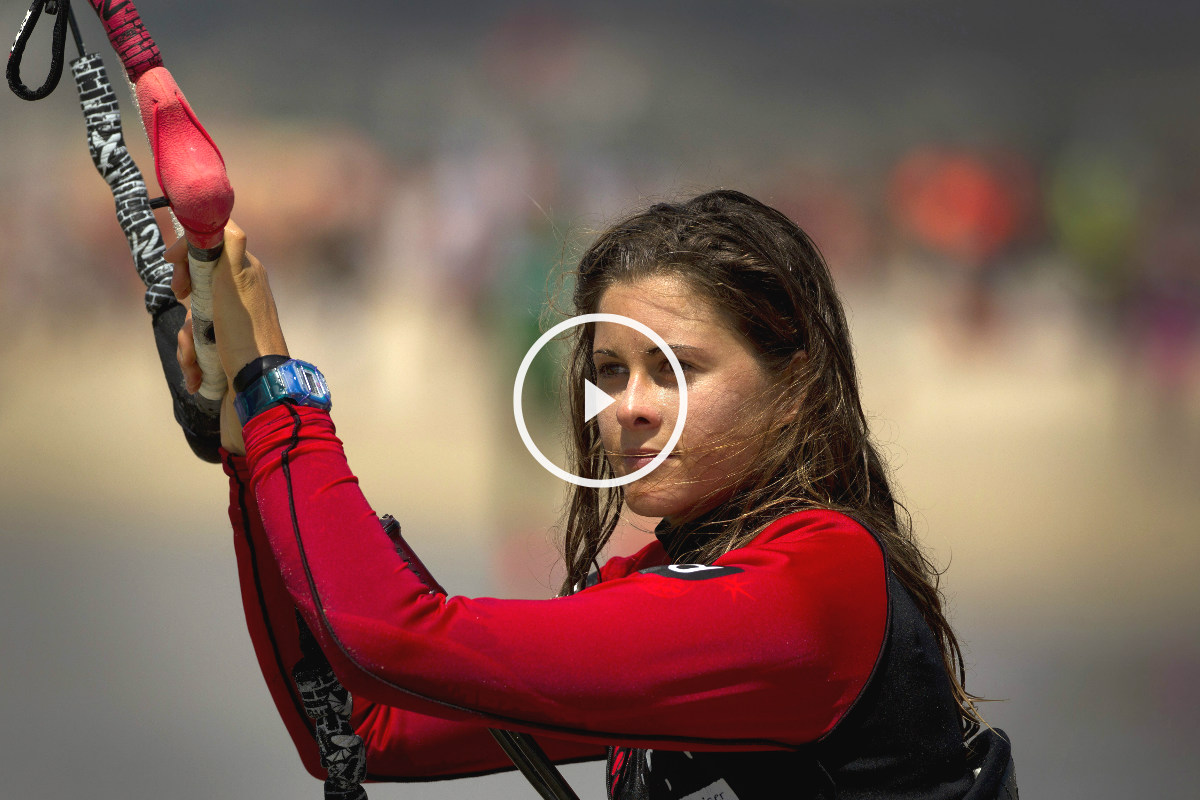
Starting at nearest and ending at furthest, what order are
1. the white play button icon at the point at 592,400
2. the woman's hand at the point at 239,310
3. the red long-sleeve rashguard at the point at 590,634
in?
the red long-sleeve rashguard at the point at 590,634 < the woman's hand at the point at 239,310 < the white play button icon at the point at 592,400

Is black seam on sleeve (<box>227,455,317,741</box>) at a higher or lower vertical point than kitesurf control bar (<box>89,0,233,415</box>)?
lower

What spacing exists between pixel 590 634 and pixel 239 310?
0.30m

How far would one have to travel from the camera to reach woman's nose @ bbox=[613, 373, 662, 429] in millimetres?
694

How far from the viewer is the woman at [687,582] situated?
1.79 feet

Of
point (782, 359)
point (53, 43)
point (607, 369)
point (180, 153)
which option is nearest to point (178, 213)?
point (180, 153)

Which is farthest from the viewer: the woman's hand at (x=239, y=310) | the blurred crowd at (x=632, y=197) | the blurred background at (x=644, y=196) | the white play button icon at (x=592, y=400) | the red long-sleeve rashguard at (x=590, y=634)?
the blurred crowd at (x=632, y=197)

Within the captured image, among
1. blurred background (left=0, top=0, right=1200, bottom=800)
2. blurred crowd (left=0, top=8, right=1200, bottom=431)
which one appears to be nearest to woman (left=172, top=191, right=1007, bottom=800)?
blurred background (left=0, top=0, right=1200, bottom=800)

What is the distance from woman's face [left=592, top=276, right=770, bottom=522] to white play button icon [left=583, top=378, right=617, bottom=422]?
35 millimetres

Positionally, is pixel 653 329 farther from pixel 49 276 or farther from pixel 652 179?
pixel 49 276

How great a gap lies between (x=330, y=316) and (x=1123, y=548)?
2.29 metres

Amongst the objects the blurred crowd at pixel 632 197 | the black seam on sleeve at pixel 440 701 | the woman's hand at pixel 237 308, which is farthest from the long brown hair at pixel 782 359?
the blurred crowd at pixel 632 197

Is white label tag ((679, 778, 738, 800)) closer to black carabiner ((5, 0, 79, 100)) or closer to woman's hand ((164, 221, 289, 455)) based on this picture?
woman's hand ((164, 221, 289, 455))

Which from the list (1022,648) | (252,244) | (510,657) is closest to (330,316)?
(252,244)

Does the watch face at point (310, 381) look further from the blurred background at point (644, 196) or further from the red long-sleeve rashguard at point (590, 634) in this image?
the blurred background at point (644, 196)
